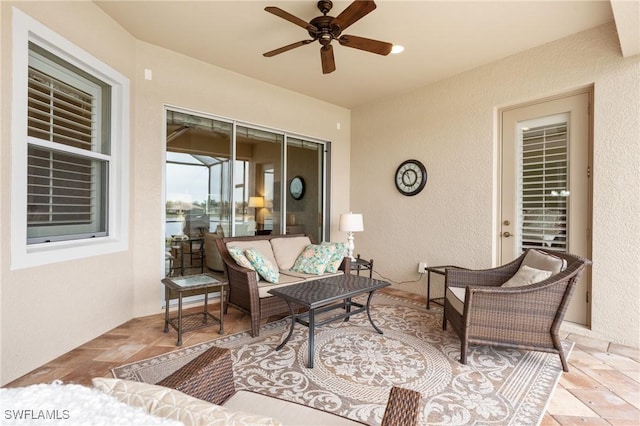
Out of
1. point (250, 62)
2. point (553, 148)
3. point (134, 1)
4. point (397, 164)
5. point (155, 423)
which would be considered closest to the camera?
point (155, 423)

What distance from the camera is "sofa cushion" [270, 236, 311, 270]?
12.2 feet

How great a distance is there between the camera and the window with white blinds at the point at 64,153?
231 centimetres

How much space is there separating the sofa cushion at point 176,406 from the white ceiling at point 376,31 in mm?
2854

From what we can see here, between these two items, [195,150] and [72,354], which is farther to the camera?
[195,150]

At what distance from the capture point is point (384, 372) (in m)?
2.25

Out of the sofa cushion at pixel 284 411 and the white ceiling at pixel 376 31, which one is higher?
the white ceiling at pixel 376 31

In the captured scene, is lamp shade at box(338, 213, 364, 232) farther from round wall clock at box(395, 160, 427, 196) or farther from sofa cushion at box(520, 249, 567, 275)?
sofa cushion at box(520, 249, 567, 275)

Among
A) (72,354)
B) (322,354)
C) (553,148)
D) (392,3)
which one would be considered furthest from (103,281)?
(553,148)

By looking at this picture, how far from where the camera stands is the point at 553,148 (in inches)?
131

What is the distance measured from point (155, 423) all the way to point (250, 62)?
3.87 m

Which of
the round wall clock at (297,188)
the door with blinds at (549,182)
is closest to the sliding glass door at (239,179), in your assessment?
the round wall clock at (297,188)

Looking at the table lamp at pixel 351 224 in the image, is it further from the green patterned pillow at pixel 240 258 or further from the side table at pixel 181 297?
the side table at pixel 181 297

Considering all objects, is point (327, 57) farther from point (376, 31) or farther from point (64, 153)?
point (64, 153)

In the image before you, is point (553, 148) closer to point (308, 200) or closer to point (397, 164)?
point (397, 164)
